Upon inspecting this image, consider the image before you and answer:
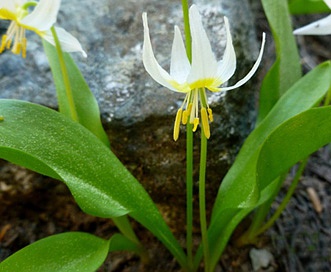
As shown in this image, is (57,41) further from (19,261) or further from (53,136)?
(19,261)

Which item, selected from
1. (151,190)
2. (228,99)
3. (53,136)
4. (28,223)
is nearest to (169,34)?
(228,99)

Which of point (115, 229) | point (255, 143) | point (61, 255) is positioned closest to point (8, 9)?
point (61, 255)

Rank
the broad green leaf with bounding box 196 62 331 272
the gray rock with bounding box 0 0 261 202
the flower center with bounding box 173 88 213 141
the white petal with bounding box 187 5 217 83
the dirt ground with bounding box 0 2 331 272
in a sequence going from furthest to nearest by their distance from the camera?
the dirt ground with bounding box 0 2 331 272
the gray rock with bounding box 0 0 261 202
the broad green leaf with bounding box 196 62 331 272
the flower center with bounding box 173 88 213 141
the white petal with bounding box 187 5 217 83

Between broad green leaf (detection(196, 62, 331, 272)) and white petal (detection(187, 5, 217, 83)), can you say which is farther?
broad green leaf (detection(196, 62, 331, 272))

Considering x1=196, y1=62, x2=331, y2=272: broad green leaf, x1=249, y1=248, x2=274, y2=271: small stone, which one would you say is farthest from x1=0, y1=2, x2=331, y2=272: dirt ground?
x1=196, y1=62, x2=331, y2=272: broad green leaf

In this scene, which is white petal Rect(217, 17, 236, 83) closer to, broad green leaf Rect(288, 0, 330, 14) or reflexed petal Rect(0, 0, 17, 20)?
reflexed petal Rect(0, 0, 17, 20)

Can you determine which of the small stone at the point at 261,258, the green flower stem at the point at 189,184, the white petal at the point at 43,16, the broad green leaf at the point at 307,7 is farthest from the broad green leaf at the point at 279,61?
the white petal at the point at 43,16

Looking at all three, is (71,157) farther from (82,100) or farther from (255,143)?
(255,143)
